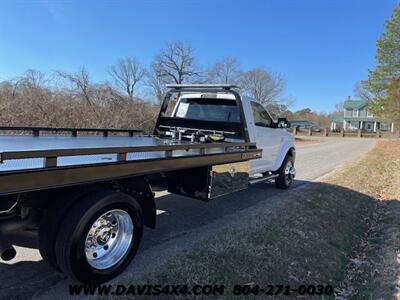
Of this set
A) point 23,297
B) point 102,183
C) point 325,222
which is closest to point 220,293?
point 102,183

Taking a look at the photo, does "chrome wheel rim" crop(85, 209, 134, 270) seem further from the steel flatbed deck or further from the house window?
the house window

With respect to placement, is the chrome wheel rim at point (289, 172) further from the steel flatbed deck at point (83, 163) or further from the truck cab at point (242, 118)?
the steel flatbed deck at point (83, 163)

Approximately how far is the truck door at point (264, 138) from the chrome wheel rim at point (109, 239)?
367 centimetres

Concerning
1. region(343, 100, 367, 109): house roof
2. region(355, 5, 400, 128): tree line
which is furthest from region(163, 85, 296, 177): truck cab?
region(343, 100, 367, 109): house roof

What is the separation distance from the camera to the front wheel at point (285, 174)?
9.45 m

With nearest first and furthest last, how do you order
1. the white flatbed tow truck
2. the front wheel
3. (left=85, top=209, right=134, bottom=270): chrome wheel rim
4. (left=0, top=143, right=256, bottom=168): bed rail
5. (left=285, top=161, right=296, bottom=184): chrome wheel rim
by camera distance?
(left=0, top=143, right=256, bottom=168): bed rail, the white flatbed tow truck, (left=85, top=209, right=134, bottom=270): chrome wheel rim, the front wheel, (left=285, top=161, right=296, bottom=184): chrome wheel rim

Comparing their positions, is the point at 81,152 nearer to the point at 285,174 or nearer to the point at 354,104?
the point at 285,174

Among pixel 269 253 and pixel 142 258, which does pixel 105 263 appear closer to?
pixel 142 258

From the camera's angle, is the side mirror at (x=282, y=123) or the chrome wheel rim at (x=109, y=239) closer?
the chrome wheel rim at (x=109, y=239)

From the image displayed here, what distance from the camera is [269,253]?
17.3 ft

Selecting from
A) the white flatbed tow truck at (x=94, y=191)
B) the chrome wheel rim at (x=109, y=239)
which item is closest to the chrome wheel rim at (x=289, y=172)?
the white flatbed tow truck at (x=94, y=191)

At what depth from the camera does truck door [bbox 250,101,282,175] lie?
7.85 m

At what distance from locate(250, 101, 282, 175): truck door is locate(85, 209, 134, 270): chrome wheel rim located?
3673 mm

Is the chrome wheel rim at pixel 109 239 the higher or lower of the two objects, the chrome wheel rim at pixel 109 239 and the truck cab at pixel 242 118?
the lower
